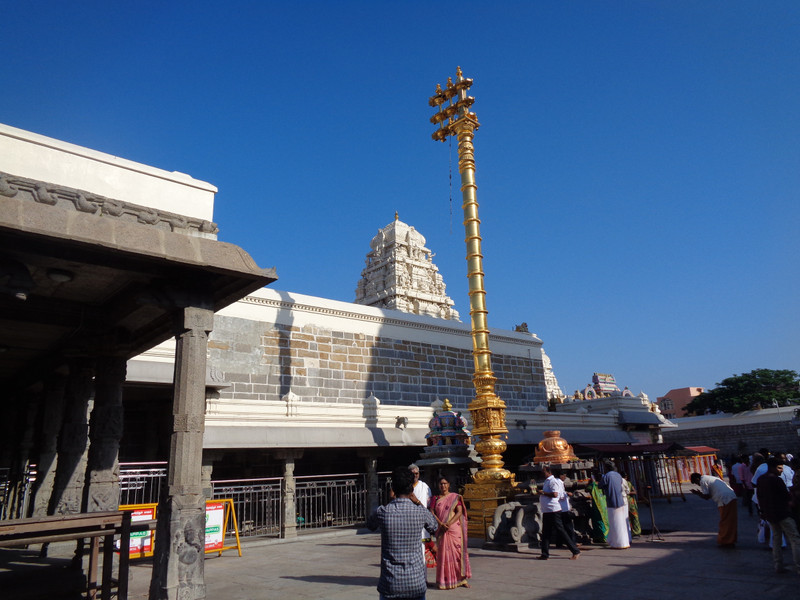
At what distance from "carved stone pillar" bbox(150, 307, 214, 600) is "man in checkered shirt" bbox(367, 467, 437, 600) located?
252 centimetres

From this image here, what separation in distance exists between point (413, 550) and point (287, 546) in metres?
8.19

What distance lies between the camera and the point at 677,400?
71.9 meters

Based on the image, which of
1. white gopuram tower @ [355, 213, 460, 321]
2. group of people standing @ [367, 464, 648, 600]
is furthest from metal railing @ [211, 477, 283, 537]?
white gopuram tower @ [355, 213, 460, 321]

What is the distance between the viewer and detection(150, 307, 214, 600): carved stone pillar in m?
5.41

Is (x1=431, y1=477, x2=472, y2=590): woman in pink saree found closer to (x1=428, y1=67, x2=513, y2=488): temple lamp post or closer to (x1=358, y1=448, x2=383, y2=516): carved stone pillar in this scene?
(x1=428, y1=67, x2=513, y2=488): temple lamp post

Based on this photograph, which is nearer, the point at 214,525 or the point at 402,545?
the point at 402,545

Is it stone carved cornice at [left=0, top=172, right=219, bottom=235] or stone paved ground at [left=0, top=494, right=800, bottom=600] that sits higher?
stone carved cornice at [left=0, top=172, right=219, bottom=235]

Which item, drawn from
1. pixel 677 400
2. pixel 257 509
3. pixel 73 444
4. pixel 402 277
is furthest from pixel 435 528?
pixel 677 400

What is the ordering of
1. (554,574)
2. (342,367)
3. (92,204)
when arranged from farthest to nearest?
(342,367) < (554,574) < (92,204)

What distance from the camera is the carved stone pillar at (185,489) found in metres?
5.41

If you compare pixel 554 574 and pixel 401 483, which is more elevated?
pixel 401 483

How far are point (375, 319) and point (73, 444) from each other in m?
11.2

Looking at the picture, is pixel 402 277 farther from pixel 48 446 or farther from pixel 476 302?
pixel 48 446

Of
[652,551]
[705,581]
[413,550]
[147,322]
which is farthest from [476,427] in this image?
[413,550]
